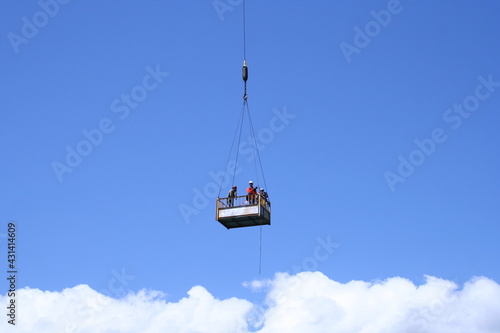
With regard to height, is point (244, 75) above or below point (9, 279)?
above

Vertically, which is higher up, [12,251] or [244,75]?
[244,75]

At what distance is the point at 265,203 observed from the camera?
131ft

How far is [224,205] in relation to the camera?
39.9m

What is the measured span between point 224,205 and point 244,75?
741 cm

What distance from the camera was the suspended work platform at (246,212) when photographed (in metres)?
39.2

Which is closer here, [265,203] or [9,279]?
[265,203]

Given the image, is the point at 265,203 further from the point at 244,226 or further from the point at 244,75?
the point at 244,75

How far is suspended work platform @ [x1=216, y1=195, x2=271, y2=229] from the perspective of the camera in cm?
3919

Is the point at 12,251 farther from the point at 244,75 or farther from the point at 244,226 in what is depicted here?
the point at 244,75

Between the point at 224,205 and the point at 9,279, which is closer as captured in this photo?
the point at 224,205

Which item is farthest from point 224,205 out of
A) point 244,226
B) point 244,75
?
point 244,75

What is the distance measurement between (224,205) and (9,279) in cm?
1283

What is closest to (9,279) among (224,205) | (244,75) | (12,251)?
(12,251)

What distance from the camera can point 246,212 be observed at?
129 ft
